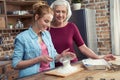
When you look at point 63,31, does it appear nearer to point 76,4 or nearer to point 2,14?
point 76,4

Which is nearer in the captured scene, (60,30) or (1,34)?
(60,30)

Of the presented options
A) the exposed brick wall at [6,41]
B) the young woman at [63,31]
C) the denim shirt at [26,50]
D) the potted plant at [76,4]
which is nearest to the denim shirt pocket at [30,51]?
the denim shirt at [26,50]

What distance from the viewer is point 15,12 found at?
4.52 metres

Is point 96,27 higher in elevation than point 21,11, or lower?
lower

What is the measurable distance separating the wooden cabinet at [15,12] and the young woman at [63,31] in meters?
1.94

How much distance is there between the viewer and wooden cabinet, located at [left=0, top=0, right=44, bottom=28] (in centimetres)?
434

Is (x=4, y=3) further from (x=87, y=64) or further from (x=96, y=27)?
(x=87, y=64)

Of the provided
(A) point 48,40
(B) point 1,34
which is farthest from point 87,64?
(B) point 1,34

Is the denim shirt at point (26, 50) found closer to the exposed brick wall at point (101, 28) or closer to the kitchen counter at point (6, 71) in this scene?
the kitchen counter at point (6, 71)

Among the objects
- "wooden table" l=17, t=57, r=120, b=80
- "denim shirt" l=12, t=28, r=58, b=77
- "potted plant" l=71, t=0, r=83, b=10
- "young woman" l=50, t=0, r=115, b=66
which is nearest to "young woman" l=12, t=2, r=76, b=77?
"denim shirt" l=12, t=28, r=58, b=77

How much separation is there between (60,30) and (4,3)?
85.8 inches

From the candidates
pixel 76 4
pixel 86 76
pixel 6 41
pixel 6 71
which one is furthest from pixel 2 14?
pixel 86 76

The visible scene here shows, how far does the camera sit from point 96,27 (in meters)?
4.36

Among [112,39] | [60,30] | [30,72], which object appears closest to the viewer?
[30,72]
